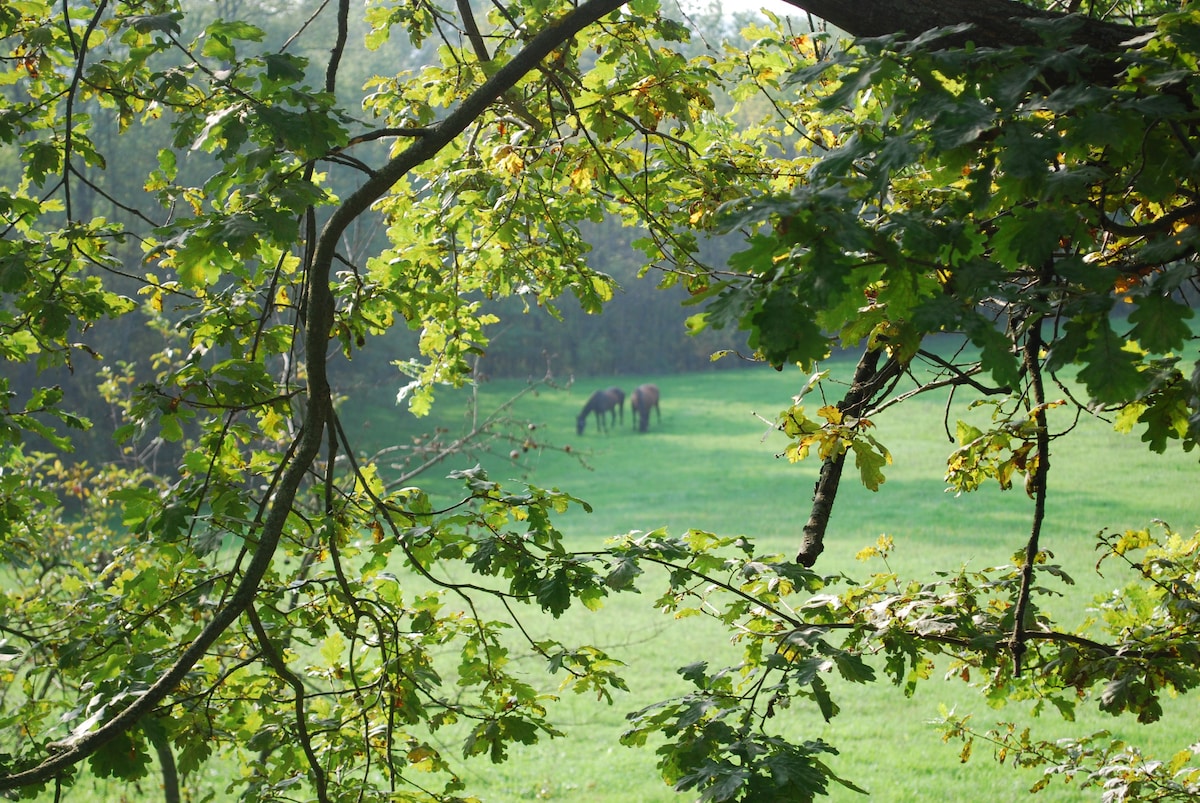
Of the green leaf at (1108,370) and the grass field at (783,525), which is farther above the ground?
the green leaf at (1108,370)

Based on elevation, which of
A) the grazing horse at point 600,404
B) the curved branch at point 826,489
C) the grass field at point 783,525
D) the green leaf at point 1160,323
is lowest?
the grass field at point 783,525

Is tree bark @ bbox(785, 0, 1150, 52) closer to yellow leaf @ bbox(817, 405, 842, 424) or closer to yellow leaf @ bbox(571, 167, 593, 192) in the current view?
yellow leaf @ bbox(817, 405, 842, 424)

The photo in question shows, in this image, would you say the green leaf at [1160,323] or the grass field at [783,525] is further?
the grass field at [783,525]

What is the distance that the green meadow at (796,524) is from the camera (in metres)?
5.45

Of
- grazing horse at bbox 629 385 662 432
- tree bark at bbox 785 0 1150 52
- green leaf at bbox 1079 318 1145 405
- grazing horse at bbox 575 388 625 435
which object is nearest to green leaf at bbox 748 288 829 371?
green leaf at bbox 1079 318 1145 405

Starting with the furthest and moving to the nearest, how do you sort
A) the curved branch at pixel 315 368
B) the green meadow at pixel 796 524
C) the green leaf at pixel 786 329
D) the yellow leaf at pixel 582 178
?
the green meadow at pixel 796 524 → the yellow leaf at pixel 582 178 → the curved branch at pixel 315 368 → the green leaf at pixel 786 329

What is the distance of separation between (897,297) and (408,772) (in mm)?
5723

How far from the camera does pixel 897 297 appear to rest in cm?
107

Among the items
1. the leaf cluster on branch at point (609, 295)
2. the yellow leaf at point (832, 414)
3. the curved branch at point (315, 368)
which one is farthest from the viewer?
the yellow leaf at point (832, 414)

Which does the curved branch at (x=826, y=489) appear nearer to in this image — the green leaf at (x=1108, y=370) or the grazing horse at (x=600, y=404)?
the green leaf at (x=1108, y=370)

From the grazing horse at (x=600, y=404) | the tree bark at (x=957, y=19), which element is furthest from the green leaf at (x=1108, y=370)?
the grazing horse at (x=600, y=404)

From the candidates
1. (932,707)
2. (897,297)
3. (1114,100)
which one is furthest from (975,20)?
(932,707)

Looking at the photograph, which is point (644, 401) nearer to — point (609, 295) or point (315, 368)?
point (609, 295)

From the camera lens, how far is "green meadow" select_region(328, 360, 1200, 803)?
545 centimetres
